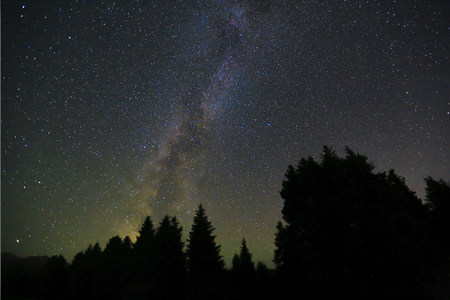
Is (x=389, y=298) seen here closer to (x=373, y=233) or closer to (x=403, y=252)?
(x=403, y=252)

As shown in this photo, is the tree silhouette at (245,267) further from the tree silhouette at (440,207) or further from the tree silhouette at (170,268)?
the tree silhouette at (440,207)

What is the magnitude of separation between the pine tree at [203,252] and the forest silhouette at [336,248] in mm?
135

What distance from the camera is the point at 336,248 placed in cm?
1658

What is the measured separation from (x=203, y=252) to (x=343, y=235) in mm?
19949

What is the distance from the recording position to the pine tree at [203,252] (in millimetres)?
30152

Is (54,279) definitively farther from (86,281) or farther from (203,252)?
(203,252)

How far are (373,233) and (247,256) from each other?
75.6 feet

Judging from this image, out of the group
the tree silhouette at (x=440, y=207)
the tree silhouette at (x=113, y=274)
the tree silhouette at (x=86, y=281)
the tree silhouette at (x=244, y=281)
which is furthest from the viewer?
the tree silhouette at (x=86, y=281)

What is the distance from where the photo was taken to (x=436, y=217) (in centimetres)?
2778

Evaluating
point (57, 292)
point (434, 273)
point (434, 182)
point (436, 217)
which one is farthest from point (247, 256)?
point (57, 292)

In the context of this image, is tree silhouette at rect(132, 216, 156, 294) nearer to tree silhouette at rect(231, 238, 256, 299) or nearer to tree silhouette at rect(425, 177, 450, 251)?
tree silhouette at rect(231, 238, 256, 299)

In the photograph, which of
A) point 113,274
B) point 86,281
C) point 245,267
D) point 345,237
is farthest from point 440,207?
point 86,281

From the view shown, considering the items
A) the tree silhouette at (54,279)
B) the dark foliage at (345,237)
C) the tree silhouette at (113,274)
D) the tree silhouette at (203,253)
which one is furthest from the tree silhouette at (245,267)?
the tree silhouette at (54,279)

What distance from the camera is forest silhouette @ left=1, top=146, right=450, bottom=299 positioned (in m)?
16.2
